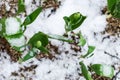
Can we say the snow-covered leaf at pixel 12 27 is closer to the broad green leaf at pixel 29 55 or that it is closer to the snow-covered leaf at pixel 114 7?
the broad green leaf at pixel 29 55

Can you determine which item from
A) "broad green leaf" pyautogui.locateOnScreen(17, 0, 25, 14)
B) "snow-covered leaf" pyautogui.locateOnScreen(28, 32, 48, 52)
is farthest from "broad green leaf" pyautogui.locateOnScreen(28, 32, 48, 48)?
"broad green leaf" pyautogui.locateOnScreen(17, 0, 25, 14)

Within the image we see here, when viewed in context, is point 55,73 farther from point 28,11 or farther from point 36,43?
point 28,11

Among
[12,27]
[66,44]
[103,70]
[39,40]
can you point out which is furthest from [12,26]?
[103,70]

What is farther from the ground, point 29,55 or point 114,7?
point 114,7

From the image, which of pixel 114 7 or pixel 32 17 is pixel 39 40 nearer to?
pixel 32 17

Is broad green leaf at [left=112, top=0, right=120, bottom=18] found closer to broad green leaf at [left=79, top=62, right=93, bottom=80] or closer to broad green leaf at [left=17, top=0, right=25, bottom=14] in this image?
broad green leaf at [left=79, top=62, right=93, bottom=80]

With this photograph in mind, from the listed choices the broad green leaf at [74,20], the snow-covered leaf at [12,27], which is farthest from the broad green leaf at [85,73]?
the snow-covered leaf at [12,27]
